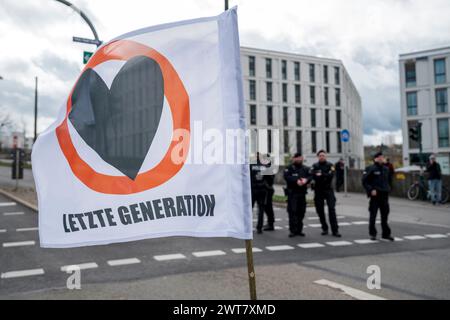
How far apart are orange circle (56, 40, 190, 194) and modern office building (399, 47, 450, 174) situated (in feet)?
154

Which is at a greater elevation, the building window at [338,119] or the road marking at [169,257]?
the building window at [338,119]

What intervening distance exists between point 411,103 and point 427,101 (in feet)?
5.56

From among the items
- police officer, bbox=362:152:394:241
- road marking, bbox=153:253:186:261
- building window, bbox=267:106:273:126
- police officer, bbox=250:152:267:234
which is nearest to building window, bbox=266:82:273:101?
building window, bbox=267:106:273:126

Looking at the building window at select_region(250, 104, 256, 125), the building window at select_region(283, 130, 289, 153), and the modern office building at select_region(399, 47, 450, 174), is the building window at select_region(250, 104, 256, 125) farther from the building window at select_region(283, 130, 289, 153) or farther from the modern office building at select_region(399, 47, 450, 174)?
the modern office building at select_region(399, 47, 450, 174)

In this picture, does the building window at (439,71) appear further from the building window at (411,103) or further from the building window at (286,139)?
the building window at (286,139)

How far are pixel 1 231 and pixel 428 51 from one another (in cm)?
4739

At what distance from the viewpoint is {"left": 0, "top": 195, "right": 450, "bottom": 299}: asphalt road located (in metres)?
5.04

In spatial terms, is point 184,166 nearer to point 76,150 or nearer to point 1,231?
point 76,150

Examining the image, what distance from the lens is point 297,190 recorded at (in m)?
9.78

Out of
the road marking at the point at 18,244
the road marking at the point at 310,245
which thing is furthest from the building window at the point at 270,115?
the road marking at the point at 18,244

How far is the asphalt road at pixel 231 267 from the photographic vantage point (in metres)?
5.04

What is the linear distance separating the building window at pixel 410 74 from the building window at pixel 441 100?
2.75 meters

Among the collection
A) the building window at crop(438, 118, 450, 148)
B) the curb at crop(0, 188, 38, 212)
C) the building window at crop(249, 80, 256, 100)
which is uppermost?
the building window at crop(249, 80, 256, 100)
